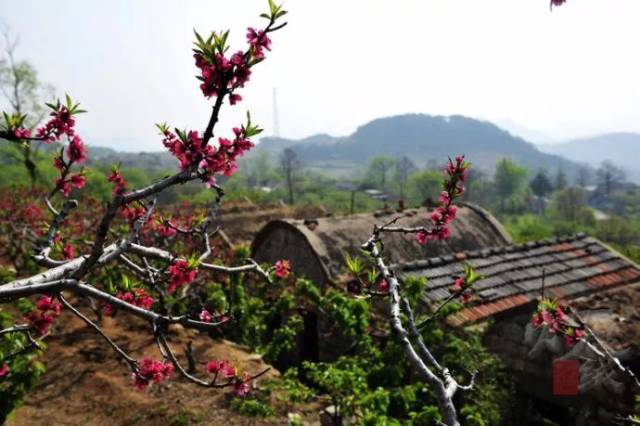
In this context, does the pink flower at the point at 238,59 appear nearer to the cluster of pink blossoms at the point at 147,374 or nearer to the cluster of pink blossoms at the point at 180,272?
the cluster of pink blossoms at the point at 180,272

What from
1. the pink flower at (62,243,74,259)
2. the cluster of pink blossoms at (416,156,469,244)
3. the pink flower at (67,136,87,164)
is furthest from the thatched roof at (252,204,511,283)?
the pink flower at (67,136,87,164)

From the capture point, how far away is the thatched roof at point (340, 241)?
11.8 metres

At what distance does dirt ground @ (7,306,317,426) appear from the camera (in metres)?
8.41

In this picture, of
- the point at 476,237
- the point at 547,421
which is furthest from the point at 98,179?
the point at 547,421

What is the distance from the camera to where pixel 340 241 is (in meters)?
12.2

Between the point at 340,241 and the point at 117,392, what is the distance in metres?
5.90

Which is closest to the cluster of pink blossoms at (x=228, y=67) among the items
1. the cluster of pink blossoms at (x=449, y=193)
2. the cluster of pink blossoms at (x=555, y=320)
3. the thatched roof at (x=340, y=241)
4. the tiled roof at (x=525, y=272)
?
the cluster of pink blossoms at (x=449, y=193)

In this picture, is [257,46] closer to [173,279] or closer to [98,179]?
[173,279]

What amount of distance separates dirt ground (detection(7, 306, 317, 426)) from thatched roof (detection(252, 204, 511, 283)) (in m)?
2.62

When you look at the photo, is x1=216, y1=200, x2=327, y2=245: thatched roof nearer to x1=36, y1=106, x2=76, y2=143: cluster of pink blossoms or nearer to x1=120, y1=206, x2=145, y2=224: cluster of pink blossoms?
x1=120, y1=206, x2=145, y2=224: cluster of pink blossoms

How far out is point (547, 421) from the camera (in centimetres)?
798

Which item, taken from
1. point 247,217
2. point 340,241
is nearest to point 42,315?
point 340,241

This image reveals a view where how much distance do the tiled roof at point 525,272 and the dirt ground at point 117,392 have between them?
3.60 m

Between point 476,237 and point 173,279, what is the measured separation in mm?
11600
